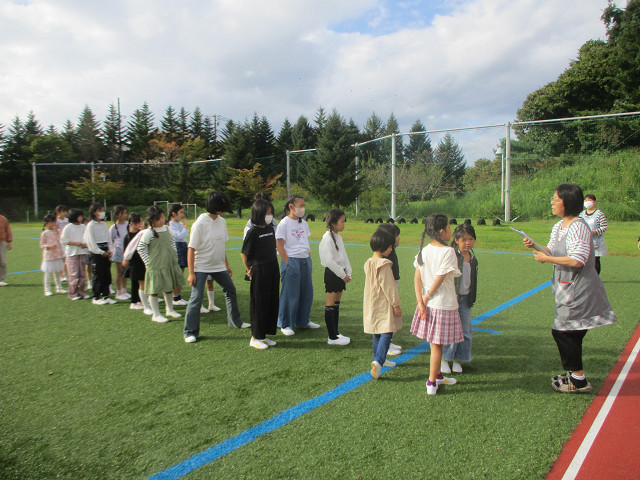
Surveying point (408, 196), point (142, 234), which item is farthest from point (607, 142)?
point (142, 234)

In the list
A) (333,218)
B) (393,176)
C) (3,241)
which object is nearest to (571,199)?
(333,218)

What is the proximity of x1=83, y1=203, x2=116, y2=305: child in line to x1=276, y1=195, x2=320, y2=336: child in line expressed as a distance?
11.8ft

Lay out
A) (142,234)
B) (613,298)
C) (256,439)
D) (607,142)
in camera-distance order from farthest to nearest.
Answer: (607,142) < (613,298) < (142,234) < (256,439)

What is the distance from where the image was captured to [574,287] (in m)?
3.51

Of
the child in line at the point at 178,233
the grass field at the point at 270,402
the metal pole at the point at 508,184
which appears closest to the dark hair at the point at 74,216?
the child in line at the point at 178,233

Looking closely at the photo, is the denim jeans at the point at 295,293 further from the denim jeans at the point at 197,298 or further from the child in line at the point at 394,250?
the child in line at the point at 394,250

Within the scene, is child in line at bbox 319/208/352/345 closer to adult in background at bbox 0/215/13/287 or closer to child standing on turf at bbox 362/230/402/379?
child standing on turf at bbox 362/230/402/379

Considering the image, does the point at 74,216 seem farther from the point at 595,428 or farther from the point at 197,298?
the point at 595,428

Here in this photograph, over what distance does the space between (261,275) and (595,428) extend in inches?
134

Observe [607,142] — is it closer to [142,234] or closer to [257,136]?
[142,234]

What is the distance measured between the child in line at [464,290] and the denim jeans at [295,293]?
2.04 m

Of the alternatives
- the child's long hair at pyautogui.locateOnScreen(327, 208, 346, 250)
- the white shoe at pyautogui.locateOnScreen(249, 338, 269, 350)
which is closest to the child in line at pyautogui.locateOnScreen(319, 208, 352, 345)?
the child's long hair at pyautogui.locateOnScreen(327, 208, 346, 250)

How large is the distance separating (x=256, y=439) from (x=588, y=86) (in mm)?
36185

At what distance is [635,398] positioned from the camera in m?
3.59
